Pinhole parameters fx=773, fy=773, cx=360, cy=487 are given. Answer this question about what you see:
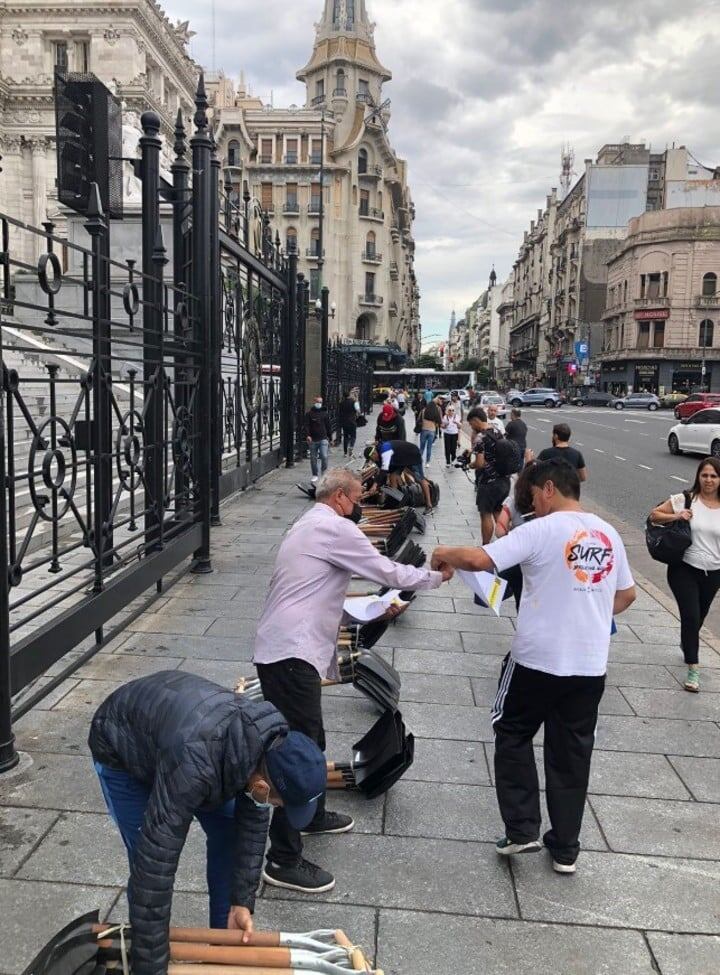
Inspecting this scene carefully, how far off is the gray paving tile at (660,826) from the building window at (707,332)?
Answer: 6932cm

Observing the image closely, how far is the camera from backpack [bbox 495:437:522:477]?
9109 millimetres

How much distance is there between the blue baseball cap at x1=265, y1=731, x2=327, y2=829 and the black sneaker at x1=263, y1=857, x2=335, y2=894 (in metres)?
1.13

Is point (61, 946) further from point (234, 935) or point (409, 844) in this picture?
point (409, 844)

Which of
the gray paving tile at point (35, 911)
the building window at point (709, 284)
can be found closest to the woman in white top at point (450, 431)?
the gray paving tile at point (35, 911)

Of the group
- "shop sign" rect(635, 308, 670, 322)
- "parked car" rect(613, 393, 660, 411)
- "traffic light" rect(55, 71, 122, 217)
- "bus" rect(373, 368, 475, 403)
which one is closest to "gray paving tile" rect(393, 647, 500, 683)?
"traffic light" rect(55, 71, 122, 217)

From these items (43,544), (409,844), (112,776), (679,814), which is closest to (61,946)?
(112,776)

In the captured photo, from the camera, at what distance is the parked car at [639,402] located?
2259 inches

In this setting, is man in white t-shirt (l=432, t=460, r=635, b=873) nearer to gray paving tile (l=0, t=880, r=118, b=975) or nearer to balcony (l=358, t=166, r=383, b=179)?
gray paving tile (l=0, t=880, r=118, b=975)

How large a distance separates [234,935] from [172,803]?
1.89 ft

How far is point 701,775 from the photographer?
428 cm

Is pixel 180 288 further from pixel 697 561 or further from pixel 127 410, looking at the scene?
pixel 697 561

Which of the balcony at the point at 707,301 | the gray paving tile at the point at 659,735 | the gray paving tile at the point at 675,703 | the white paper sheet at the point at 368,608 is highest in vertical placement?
the balcony at the point at 707,301

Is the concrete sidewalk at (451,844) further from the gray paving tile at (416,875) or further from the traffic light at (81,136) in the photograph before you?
the traffic light at (81,136)

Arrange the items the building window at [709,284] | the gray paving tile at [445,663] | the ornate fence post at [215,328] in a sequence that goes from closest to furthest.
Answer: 1. the gray paving tile at [445,663]
2. the ornate fence post at [215,328]
3. the building window at [709,284]
